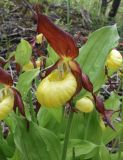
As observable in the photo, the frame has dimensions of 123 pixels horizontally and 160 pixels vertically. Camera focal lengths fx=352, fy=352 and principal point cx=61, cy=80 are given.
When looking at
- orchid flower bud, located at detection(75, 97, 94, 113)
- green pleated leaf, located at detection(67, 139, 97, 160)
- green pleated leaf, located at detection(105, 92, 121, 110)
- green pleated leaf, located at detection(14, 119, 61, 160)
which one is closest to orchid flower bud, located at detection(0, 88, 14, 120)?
green pleated leaf, located at detection(14, 119, 61, 160)

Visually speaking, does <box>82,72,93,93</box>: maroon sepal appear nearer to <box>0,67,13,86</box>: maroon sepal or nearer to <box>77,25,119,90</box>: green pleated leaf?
<box>77,25,119,90</box>: green pleated leaf

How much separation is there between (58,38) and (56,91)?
140 millimetres

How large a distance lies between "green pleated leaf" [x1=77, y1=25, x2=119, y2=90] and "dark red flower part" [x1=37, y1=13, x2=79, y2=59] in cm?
10

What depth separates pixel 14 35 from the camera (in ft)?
10.2

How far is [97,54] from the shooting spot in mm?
1057

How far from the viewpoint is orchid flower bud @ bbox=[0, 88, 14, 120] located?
3.22 ft

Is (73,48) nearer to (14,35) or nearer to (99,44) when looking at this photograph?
(99,44)

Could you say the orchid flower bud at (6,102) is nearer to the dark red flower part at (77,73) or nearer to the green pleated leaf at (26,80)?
the green pleated leaf at (26,80)

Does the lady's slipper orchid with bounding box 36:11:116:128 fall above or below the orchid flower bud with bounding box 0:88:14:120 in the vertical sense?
above

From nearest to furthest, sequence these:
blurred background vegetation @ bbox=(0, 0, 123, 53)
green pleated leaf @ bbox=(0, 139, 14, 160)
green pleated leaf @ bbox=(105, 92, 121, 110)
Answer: green pleated leaf @ bbox=(0, 139, 14, 160) → green pleated leaf @ bbox=(105, 92, 121, 110) → blurred background vegetation @ bbox=(0, 0, 123, 53)

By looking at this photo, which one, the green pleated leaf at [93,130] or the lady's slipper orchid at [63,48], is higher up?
the lady's slipper orchid at [63,48]

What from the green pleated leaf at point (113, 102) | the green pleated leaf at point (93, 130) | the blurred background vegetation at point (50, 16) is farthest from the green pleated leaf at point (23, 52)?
the blurred background vegetation at point (50, 16)

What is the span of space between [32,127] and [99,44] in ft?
1.14

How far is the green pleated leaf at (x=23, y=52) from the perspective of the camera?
120 cm
